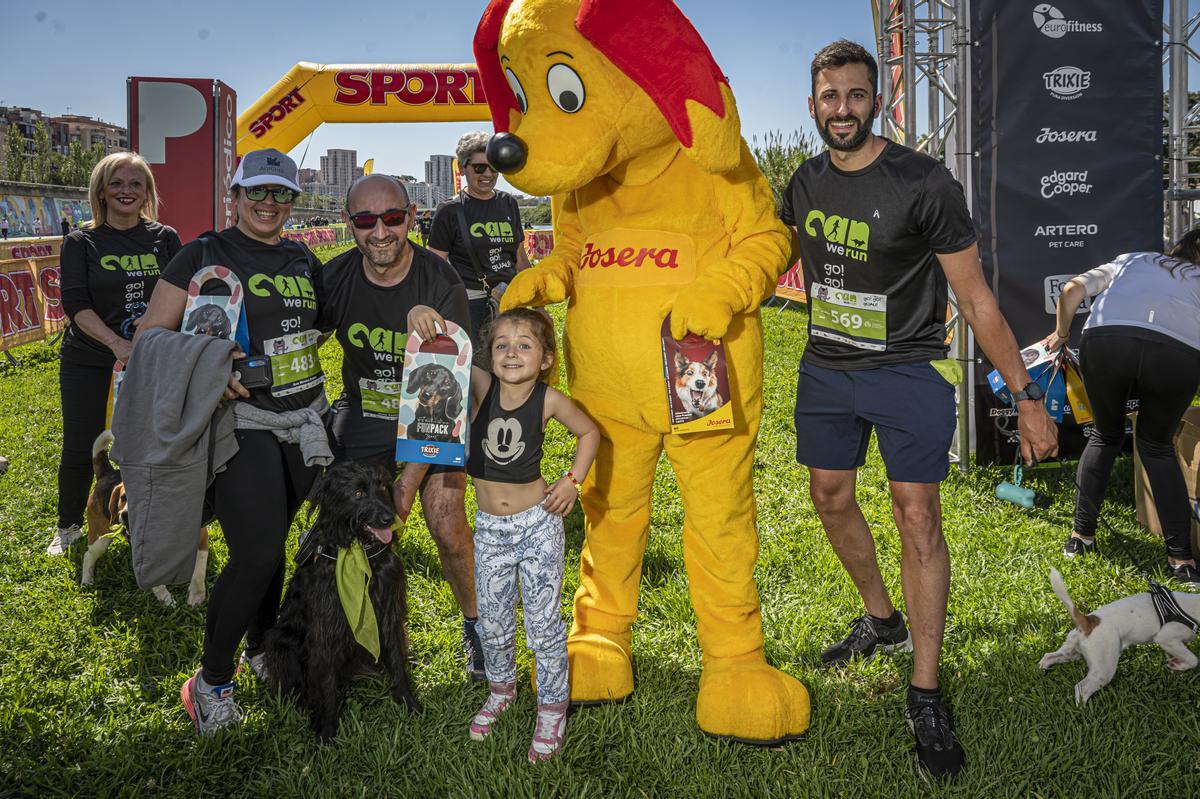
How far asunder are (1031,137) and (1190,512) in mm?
2745

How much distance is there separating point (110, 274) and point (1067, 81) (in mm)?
6120

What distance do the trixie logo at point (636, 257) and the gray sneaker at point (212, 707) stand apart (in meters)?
2.13

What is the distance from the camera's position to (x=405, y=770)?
2977mm

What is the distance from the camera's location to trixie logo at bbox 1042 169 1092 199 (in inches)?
233

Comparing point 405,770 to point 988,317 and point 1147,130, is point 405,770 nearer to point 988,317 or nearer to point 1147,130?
point 988,317

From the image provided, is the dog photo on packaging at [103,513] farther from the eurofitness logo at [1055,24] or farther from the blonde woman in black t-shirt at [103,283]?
the eurofitness logo at [1055,24]

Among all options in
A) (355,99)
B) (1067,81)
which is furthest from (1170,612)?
(355,99)

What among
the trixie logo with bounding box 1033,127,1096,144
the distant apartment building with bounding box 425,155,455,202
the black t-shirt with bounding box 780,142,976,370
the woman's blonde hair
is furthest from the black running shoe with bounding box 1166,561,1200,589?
the distant apartment building with bounding box 425,155,455,202

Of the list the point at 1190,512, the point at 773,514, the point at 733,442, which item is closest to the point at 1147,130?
the point at 1190,512

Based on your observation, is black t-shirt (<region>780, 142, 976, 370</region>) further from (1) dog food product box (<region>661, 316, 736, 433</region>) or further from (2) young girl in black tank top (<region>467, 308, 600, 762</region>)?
(2) young girl in black tank top (<region>467, 308, 600, 762</region>)

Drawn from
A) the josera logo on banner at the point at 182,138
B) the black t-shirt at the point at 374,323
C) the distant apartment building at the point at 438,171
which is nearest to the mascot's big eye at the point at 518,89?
the black t-shirt at the point at 374,323

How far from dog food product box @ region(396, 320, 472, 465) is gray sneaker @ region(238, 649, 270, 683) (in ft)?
4.32

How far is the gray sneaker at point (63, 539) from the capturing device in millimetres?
5094

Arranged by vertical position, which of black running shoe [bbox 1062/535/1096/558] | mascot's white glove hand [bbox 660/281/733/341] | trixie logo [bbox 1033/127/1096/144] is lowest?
black running shoe [bbox 1062/535/1096/558]
